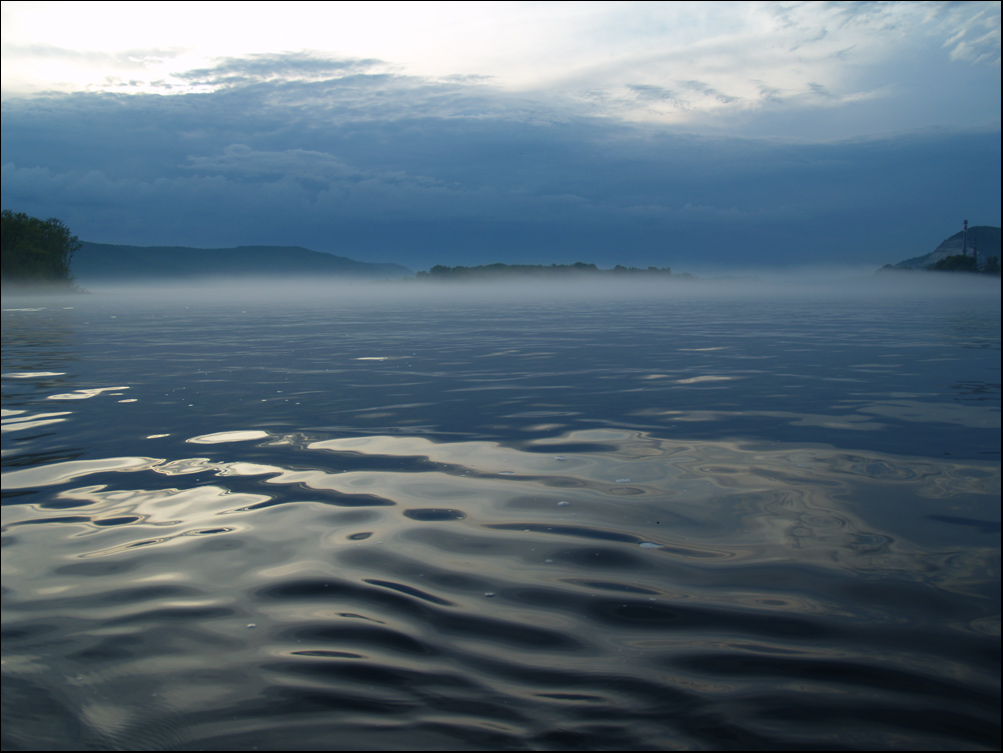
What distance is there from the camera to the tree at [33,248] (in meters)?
89.2

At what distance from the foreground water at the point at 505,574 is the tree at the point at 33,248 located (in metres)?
99.3

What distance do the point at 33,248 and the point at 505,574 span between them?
A: 108212mm

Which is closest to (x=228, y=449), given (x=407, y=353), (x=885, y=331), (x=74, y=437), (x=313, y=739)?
(x=74, y=437)

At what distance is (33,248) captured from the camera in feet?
295

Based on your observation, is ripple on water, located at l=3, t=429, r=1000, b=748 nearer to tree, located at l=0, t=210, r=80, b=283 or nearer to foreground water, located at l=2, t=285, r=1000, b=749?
foreground water, located at l=2, t=285, r=1000, b=749

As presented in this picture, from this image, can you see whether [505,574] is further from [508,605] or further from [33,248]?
[33,248]

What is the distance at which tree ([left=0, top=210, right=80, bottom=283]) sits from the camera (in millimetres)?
89250

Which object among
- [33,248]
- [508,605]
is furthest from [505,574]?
[33,248]

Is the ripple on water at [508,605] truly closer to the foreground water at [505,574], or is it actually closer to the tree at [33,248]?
the foreground water at [505,574]

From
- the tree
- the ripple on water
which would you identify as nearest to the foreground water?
the ripple on water

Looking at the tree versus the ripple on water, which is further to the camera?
the tree

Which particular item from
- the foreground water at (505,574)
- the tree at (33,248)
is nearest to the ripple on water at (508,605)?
the foreground water at (505,574)

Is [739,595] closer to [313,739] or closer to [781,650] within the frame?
[781,650]

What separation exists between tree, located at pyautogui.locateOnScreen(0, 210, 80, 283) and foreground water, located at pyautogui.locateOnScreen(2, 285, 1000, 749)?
99.3 m
